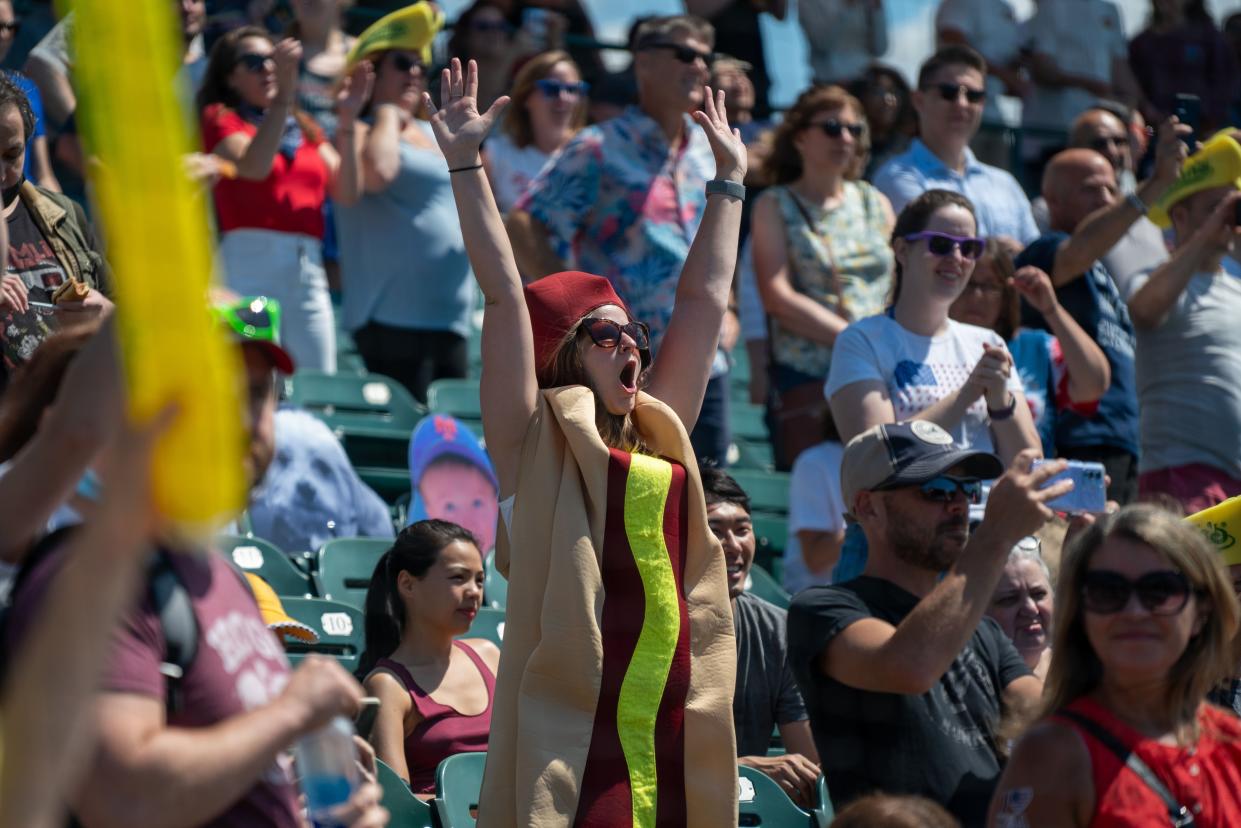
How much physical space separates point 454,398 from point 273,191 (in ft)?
3.59

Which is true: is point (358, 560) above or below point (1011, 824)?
below

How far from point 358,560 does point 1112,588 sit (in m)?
3.08

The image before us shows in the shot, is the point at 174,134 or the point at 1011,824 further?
the point at 1011,824

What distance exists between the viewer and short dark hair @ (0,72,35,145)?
4.10 metres

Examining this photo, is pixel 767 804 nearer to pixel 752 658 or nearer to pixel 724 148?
pixel 752 658

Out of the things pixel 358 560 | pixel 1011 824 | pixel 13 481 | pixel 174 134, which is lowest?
pixel 358 560

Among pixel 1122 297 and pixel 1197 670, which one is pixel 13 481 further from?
pixel 1122 297

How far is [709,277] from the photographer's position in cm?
387

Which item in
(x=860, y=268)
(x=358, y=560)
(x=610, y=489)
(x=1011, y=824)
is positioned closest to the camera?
(x=1011, y=824)

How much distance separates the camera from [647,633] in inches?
133

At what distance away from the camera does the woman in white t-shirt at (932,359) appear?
494 centimetres

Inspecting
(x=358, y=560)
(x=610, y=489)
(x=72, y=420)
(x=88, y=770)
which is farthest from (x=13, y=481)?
(x=358, y=560)

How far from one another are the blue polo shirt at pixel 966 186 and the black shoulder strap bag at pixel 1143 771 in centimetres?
441

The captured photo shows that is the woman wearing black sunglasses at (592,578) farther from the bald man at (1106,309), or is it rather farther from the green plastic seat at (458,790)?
the bald man at (1106,309)
